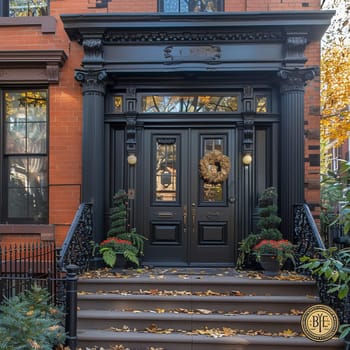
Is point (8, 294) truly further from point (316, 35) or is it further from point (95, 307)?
point (316, 35)

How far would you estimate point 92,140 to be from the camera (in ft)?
22.3

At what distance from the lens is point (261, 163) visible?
7.21m

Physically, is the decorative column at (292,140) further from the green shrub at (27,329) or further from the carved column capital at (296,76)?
the green shrub at (27,329)

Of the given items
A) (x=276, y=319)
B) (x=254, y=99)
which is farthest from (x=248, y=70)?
(x=276, y=319)

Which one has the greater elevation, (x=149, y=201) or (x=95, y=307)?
(x=149, y=201)

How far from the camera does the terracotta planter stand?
613 cm

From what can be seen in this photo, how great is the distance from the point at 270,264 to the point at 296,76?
2.98 meters

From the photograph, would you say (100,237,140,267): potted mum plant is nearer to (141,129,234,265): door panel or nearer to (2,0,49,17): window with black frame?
(141,129,234,265): door panel

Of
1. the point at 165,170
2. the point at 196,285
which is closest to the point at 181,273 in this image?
the point at 196,285

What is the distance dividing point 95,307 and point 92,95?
10.9ft

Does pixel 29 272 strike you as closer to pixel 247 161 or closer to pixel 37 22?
pixel 247 161

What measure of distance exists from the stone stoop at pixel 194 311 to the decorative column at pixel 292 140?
125 centimetres

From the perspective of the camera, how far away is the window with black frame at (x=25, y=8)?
24.5ft

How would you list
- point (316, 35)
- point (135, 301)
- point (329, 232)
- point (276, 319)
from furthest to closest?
point (329, 232), point (316, 35), point (135, 301), point (276, 319)
